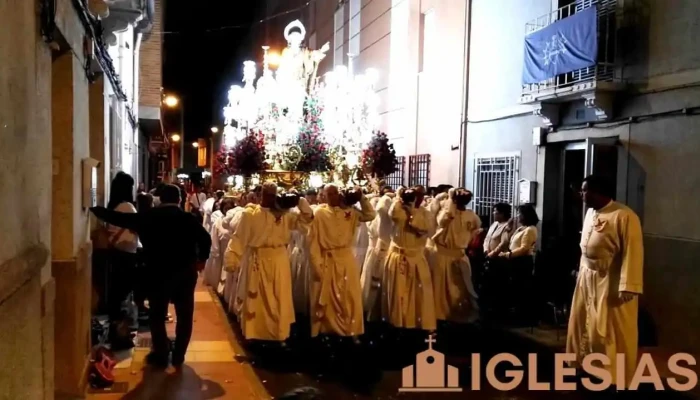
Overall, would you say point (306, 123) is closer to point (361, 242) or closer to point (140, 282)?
point (361, 242)

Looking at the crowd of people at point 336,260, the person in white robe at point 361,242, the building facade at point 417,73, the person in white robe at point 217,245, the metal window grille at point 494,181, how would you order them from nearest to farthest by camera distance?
the crowd of people at point 336,260, the person in white robe at point 361,242, the person in white robe at point 217,245, the metal window grille at point 494,181, the building facade at point 417,73

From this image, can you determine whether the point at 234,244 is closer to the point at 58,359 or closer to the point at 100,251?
the point at 100,251

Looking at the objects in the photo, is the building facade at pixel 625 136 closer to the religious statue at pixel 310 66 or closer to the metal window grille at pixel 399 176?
the religious statue at pixel 310 66

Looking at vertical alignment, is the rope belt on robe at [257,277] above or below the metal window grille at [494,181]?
below

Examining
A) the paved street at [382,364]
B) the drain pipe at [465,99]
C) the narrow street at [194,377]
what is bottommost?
the paved street at [382,364]

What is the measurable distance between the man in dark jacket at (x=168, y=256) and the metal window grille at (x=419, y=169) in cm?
1058

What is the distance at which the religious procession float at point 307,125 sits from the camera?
13.8 meters

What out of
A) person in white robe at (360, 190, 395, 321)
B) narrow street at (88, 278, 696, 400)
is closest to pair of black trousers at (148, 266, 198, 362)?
narrow street at (88, 278, 696, 400)

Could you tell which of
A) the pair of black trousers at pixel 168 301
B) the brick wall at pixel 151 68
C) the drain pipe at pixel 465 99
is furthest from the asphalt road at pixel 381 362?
the brick wall at pixel 151 68

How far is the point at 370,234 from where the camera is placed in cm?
1022

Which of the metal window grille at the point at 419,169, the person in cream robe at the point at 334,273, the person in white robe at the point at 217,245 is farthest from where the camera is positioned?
the metal window grille at the point at 419,169

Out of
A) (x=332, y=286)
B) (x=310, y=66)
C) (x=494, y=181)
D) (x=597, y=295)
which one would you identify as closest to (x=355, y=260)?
(x=332, y=286)

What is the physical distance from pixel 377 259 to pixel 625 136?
3.87 metres

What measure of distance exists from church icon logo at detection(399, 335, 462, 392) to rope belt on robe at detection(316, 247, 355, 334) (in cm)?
122
